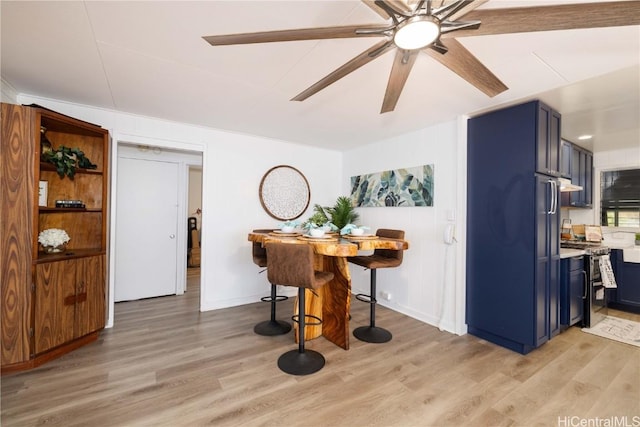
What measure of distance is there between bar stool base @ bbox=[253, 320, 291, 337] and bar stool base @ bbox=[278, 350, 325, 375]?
48 cm

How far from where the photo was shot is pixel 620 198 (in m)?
4.00

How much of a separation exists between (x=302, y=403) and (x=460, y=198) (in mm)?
2481

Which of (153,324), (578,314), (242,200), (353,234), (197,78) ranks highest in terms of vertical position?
(197,78)

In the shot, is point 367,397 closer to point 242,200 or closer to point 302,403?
point 302,403

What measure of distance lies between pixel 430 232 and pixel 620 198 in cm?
340

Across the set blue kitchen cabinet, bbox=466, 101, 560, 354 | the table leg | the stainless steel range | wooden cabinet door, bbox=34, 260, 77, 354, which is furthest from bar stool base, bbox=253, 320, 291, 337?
the stainless steel range

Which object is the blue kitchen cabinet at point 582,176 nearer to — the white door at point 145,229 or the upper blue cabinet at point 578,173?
the upper blue cabinet at point 578,173

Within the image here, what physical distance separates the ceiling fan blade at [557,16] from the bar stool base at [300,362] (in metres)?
2.40

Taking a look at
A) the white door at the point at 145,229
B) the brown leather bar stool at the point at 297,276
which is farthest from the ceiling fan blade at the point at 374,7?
the white door at the point at 145,229

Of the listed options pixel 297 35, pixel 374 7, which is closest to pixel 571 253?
pixel 374 7

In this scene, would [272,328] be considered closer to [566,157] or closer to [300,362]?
[300,362]

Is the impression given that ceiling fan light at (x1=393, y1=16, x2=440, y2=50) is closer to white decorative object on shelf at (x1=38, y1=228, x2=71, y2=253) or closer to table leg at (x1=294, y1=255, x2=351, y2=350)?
table leg at (x1=294, y1=255, x2=351, y2=350)

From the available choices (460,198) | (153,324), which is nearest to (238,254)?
(153,324)

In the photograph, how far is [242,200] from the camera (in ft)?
12.2
